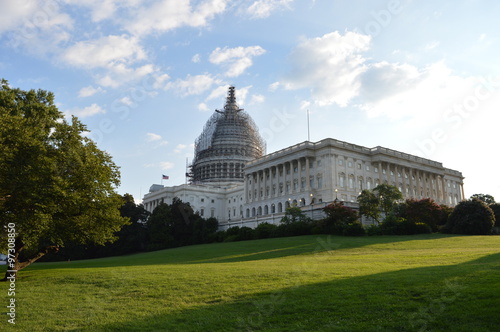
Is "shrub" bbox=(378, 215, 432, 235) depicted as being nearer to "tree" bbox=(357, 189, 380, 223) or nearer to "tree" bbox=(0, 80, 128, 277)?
"tree" bbox=(357, 189, 380, 223)

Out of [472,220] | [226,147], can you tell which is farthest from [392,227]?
[226,147]

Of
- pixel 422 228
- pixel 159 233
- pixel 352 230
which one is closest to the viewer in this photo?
pixel 352 230

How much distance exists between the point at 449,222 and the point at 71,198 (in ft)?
178

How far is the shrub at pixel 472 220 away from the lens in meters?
59.2

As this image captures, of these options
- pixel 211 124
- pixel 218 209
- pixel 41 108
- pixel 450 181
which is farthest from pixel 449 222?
pixel 211 124

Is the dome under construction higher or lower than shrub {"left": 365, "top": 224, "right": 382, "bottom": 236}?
A: higher

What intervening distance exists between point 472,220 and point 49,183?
55649 millimetres

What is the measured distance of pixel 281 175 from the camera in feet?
342

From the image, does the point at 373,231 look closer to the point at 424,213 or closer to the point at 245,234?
the point at 424,213

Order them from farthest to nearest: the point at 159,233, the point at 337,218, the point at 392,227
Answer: the point at 159,233 < the point at 337,218 < the point at 392,227

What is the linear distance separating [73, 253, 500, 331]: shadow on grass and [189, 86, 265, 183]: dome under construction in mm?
123109

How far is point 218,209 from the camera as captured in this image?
133250mm

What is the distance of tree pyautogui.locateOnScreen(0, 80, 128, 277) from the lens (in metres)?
24.5

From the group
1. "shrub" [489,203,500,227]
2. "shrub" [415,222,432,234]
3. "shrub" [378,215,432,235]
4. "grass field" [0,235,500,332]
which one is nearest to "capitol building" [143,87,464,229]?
"shrub" [378,215,432,235]
